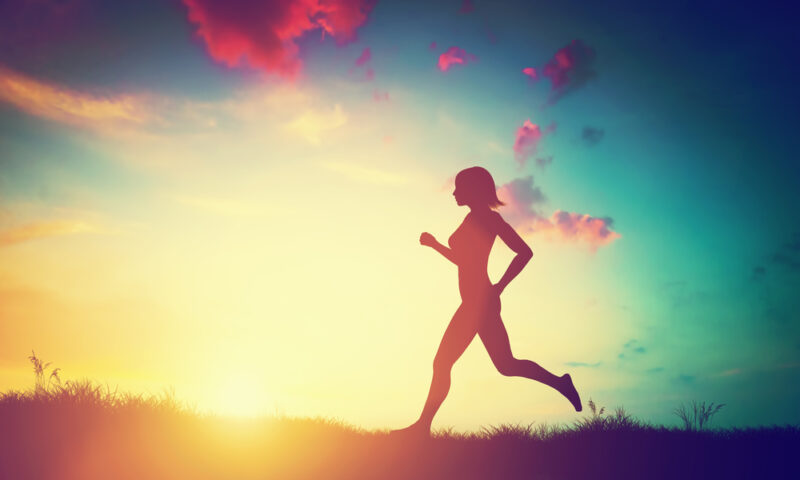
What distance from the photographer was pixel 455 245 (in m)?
7.67

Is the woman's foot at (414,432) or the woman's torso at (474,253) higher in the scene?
the woman's torso at (474,253)

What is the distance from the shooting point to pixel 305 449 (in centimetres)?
689

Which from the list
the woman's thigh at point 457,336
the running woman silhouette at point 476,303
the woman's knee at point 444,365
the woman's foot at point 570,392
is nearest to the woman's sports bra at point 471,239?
the running woman silhouette at point 476,303

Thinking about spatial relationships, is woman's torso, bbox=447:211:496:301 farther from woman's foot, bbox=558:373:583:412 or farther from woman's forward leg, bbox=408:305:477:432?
woman's foot, bbox=558:373:583:412

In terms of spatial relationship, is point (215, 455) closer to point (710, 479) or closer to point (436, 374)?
point (436, 374)

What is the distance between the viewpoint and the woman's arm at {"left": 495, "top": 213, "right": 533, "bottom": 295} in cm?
740

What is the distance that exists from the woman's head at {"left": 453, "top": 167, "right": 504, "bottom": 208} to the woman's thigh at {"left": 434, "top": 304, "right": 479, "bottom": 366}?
141 centimetres

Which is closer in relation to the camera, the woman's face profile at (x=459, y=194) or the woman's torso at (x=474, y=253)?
the woman's torso at (x=474, y=253)

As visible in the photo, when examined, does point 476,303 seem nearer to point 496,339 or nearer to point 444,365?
point 496,339

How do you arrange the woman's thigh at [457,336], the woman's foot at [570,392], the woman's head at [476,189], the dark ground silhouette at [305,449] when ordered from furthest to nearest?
1. the woman's foot at [570,392]
2. the woman's head at [476,189]
3. the woman's thigh at [457,336]
4. the dark ground silhouette at [305,449]

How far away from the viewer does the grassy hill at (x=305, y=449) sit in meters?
5.87

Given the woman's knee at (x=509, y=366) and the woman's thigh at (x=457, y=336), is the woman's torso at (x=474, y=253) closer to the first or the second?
the woman's thigh at (x=457, y=336)

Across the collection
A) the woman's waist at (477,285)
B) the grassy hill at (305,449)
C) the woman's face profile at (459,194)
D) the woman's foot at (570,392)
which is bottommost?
the grassy hill at (305,449)

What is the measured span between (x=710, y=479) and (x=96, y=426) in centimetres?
695
